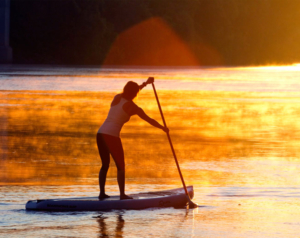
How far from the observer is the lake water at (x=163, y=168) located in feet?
27.3

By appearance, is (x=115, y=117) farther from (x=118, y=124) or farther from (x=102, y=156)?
(x=102, y=156)

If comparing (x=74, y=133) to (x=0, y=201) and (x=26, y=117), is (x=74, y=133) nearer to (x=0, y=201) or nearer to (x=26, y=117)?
(x=26, y=117)

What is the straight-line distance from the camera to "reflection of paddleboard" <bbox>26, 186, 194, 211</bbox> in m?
8.96

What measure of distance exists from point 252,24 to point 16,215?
4470 inches

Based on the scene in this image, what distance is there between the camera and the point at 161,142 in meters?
16.3

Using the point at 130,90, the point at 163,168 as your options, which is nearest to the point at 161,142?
the point at 163,168

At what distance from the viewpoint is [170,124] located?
19.8 m

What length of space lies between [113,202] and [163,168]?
356 cm

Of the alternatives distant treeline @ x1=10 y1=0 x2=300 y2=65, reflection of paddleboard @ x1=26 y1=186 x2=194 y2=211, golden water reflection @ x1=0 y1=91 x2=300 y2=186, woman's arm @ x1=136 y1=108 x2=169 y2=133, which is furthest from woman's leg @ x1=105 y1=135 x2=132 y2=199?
distant treeline @ x1=10 y1=0 x2=300 y2=65

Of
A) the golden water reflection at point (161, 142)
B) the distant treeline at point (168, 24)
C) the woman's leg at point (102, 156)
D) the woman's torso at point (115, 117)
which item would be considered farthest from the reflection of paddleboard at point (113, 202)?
the distant treeline at point (168, 24)

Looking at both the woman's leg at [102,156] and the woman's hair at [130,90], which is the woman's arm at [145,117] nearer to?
the woman's hair at [130,90]

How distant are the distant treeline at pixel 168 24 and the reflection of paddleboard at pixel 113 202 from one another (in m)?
78.1

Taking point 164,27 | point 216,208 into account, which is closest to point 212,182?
point 216,208

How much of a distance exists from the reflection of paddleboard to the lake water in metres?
0.13
